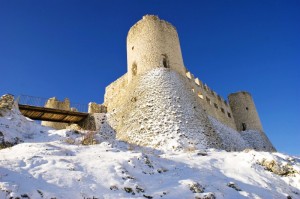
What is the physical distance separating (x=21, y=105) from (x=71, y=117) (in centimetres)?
444

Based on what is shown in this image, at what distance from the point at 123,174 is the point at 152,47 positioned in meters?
15.8

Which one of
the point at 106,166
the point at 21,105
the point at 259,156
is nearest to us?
the point at 106,166

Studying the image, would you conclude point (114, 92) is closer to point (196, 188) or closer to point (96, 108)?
point (96, 108)

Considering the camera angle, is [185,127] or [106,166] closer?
[106,166]

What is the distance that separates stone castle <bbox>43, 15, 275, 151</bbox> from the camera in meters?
17.2

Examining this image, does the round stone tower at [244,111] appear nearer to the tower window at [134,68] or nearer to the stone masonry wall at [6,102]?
the tower window at [134,68]

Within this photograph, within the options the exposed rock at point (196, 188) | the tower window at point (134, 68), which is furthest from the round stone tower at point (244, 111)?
the exposed rock at point (196, 188)

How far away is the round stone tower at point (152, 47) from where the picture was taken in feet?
71.5

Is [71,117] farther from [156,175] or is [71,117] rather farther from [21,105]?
[156,175]

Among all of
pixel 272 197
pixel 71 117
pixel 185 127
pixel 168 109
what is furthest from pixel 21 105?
pixel 272 197

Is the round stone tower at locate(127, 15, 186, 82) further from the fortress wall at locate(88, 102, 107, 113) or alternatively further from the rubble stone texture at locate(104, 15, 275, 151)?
the fortress wall at locate(88, 102, 107, 113)

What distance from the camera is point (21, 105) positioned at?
20.0 m

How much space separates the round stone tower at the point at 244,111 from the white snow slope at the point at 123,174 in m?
21.5

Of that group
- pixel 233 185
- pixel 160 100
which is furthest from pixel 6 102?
pixel 233 185
